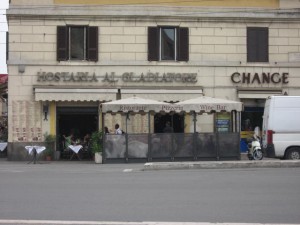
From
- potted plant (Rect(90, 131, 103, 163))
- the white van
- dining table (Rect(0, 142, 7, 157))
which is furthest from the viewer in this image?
dining table (Rect(0, 142, 7, 157))

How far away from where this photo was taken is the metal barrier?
870 inches

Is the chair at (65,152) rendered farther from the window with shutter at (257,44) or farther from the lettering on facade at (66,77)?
the window with shutter at (257,44)

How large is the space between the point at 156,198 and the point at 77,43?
639 inches

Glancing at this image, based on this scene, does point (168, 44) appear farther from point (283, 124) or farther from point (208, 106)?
point (283, 124)

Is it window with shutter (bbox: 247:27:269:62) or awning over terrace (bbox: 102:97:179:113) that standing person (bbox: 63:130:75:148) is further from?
window with shutter (bbox: 247:27:269:62)

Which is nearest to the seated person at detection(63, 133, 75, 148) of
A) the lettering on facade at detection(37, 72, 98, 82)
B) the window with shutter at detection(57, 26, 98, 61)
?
the lettering on facade at detection(37, 72, 98, 82)

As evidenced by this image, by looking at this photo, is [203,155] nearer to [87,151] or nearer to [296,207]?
[87,151]

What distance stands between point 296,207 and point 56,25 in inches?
708

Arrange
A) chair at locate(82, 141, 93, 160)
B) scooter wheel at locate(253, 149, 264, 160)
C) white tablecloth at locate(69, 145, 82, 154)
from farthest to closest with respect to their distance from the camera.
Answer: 1. chair at locate(82, 141, 93, 160)
2. white tablecloth at locate(69, 145, 82, 154)
3. scooter wheel at locate(253, 149, 264, 160)

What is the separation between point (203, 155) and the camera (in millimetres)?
22266

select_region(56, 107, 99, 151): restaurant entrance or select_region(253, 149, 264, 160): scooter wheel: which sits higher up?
select_region(56, 107, 99, 151): restaurant entrance

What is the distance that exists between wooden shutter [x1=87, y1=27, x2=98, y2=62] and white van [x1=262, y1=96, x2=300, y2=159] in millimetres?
8749

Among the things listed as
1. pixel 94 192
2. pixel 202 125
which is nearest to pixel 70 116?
pixel 202 125

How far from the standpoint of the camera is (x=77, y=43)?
26.0 meters
